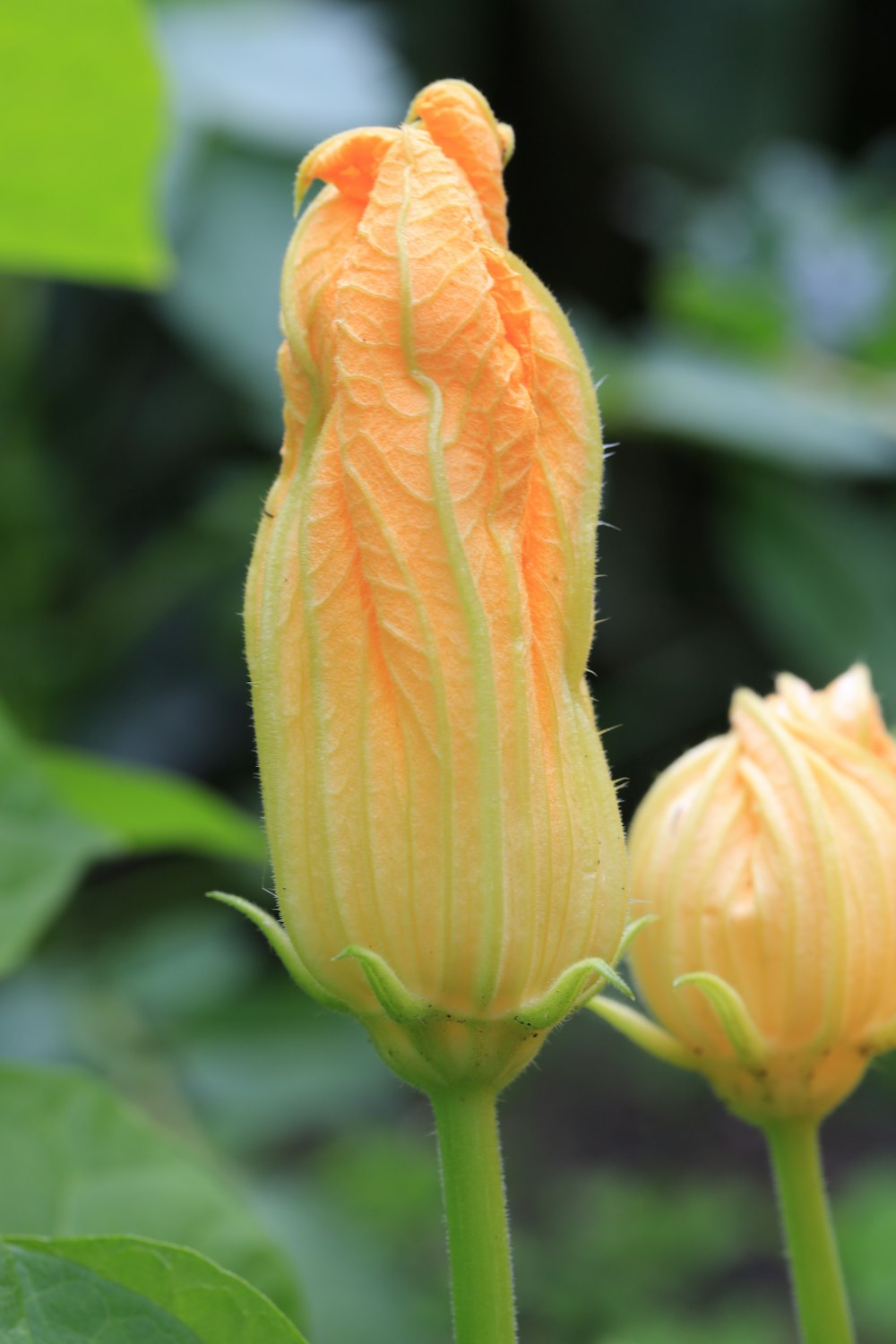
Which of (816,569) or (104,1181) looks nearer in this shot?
(104,1181)

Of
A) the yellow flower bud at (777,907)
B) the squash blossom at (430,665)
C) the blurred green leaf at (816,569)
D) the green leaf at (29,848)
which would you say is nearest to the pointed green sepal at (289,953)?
the squash blossom at (430,665)

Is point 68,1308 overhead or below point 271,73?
below

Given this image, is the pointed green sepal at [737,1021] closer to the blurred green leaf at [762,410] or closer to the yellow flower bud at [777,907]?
the yellow flower bud at [777,907]

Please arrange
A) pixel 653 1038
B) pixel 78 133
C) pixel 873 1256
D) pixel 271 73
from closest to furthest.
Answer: pixel 653 1038 < pixel 78 133 < pixel 873 1256 < pixel 271 73

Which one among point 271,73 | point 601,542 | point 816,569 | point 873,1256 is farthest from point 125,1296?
point 601,542

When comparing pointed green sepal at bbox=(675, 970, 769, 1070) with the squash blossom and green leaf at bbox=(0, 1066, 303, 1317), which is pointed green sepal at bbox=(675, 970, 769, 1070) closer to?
the squash blossom

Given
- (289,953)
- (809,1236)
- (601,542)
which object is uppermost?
(601,542)

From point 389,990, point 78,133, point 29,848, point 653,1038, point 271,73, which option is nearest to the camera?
point 389,990

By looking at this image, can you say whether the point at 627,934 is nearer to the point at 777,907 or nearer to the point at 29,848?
the point at 777,907
